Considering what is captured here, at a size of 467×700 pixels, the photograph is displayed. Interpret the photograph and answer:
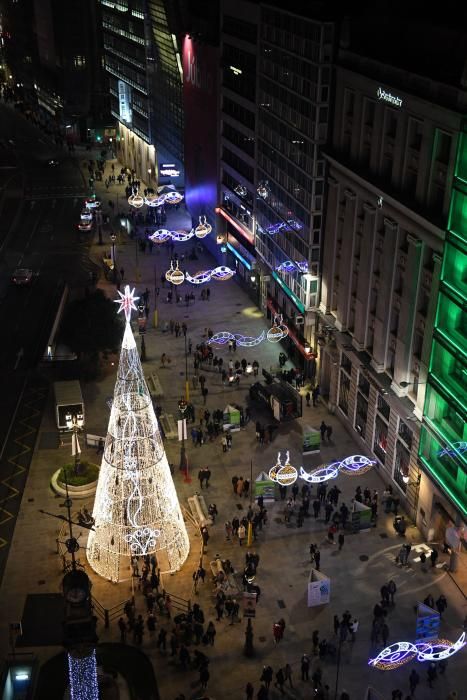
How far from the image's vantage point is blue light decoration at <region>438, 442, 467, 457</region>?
48.5 meters

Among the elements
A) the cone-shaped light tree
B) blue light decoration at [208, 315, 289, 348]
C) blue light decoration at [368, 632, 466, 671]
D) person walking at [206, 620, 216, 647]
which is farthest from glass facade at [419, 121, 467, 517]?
blue light decoration at [208, 315, 289, 348]

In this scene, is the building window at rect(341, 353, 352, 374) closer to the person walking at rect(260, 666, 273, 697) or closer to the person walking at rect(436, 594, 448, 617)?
the person walking at rect(436, 594, 448, 617)

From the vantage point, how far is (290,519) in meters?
56.0

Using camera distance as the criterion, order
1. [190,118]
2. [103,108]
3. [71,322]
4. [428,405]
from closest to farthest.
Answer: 1. [428,405]
2. [71,322]
3. [190,118]
4. [103,108]

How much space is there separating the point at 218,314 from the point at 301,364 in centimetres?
1453

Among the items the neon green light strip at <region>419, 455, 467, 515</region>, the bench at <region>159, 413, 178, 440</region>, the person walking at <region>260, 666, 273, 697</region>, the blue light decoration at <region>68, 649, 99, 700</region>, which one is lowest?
the bench at <region>159, 413, 178, 440</region>

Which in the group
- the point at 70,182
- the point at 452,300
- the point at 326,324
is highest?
the point at 452,300

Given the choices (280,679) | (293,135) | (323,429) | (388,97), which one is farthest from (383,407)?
(293,135)

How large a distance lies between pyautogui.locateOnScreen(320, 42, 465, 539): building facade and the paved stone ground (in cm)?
326

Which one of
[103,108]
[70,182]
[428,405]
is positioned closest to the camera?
[428,405]

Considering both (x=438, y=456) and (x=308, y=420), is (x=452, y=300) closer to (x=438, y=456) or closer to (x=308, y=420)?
(x=438, y=456)

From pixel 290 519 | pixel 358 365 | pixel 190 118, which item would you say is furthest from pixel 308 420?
pixel 190 118

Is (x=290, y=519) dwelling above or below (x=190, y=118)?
below

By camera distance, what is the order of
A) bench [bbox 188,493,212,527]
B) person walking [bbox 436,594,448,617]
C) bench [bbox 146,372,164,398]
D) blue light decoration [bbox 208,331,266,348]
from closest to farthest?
person walking [bbox 436,594,448,617]
bench [bbox 188,493,212,527]
bench [bbox 146,372,164,398]
blue light decoration [bbox 208,331,266,348]
